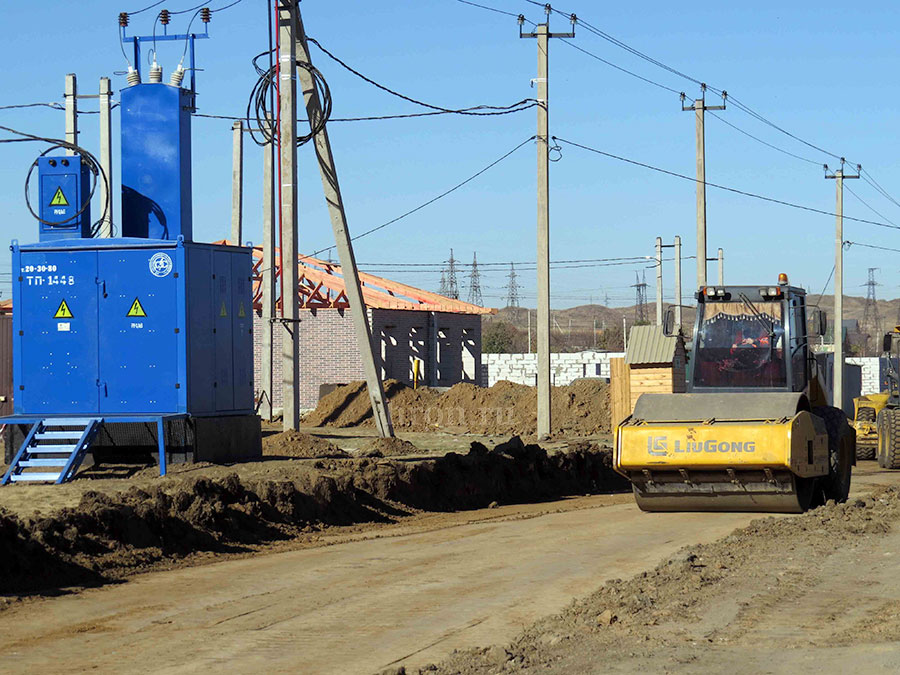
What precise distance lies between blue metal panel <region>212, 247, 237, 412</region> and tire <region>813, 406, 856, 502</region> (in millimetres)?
8843

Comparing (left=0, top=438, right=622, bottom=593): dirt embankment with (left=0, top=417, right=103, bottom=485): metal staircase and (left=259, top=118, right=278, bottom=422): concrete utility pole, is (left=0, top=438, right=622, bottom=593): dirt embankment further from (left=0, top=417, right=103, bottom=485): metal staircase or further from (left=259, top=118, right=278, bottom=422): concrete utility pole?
(left=259, top=118, right=278, bottom=422): concrete utility pole

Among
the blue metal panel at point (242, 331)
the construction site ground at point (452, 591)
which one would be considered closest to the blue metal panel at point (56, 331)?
the construction site ground at point (452, 591)

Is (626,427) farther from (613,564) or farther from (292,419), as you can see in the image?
(292,419)

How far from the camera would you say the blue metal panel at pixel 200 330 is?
1836 cm

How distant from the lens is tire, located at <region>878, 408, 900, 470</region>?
26688 millimetres

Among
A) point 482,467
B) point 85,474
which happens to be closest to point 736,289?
point 482,467

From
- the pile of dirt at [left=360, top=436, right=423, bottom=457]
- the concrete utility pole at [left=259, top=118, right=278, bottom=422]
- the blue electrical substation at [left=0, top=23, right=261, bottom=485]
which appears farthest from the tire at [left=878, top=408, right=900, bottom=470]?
the blue electrical substation at [left=0, top=23, right=261, bottom=485]

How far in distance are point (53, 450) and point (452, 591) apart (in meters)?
9.02

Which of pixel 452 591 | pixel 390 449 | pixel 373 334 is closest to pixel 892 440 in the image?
pixel 390 449

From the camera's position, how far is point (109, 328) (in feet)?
60.2

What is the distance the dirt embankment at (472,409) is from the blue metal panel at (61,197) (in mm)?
18537

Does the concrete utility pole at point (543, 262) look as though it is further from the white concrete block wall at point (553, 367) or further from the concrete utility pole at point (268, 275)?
the white concrete block wall at point (553, 367)

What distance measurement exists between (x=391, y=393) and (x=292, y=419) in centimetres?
1641

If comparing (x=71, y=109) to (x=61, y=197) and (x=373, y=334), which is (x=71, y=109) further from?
(x=373, y=334)
